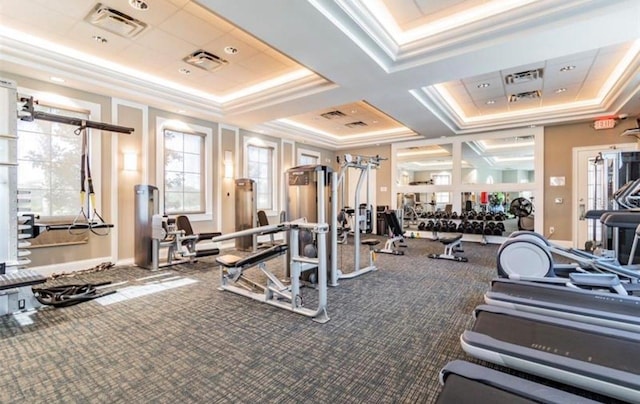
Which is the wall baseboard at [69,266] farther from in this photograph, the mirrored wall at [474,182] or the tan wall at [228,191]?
the mirrored wall at [474,182]

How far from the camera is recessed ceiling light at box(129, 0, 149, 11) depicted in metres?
3.22

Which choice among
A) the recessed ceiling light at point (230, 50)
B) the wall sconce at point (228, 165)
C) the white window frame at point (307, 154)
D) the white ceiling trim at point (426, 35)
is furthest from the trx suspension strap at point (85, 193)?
the white window frame at point (307, 154)

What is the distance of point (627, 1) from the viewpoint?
2867 millimetres

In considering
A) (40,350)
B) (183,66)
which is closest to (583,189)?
(183,66)

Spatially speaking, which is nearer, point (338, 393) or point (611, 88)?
point (338, 393)

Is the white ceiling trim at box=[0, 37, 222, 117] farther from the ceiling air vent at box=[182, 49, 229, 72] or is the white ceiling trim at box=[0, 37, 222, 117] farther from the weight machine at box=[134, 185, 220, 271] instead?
the weight machine at box=[134, 185, 220, 271]

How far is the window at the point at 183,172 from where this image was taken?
623 centimetres

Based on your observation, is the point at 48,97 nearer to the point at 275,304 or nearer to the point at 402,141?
the point at 275,304

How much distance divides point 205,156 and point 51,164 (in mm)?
2660

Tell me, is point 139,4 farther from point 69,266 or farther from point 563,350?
point 563,350

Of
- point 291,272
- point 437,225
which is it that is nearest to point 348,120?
point 437,225

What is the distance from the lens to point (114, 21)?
3.55 meters

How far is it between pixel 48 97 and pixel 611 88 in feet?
29.9

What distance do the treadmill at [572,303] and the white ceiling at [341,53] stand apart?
8.72 feet
